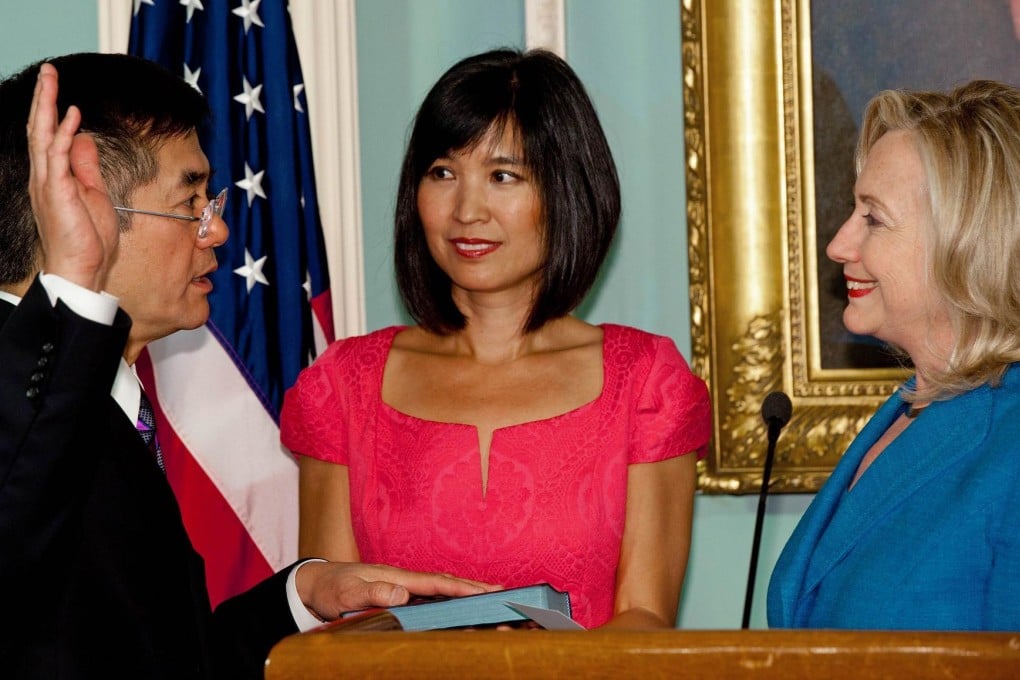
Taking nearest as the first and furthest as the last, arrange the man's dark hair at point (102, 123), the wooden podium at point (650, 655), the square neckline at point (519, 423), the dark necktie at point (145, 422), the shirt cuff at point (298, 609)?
the wooden podium at point (650, 655) → the man's dark hair at point (102, 123) → the dark necktie at point (145, 422) → the shirt cuff at point (298, 609) → the square neckline at point (519, 423)

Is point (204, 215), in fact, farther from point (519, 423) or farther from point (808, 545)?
point (808, 545)

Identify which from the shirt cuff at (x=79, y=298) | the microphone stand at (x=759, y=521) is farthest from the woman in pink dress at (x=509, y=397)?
the shirt cuff at (x=79, y=298)

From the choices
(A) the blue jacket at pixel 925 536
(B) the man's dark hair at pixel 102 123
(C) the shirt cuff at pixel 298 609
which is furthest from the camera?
(C) the shirt cuff at pixel 298 609

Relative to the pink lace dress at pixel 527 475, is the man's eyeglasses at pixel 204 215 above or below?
above

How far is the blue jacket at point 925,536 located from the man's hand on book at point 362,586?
0.54 m

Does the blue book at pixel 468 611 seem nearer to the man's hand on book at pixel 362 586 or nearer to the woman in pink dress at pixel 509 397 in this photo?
the man's hand on book at pixel 362 586

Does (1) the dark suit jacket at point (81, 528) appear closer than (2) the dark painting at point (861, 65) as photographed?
Yes

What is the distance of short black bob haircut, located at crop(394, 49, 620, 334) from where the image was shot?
110 inches

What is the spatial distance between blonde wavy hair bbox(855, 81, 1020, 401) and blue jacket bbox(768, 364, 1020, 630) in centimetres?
5

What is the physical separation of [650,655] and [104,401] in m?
0.82

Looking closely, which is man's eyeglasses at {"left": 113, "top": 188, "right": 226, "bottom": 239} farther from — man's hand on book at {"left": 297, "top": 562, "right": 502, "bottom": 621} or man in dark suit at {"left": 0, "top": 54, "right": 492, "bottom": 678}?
man's hand on book at {"left": 297, "top": 562, "right": 502, "bottom": 621}

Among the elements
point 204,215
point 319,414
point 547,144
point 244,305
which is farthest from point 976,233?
point 244,305

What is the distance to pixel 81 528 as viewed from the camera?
1751 mm

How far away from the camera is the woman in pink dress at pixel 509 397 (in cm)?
268
